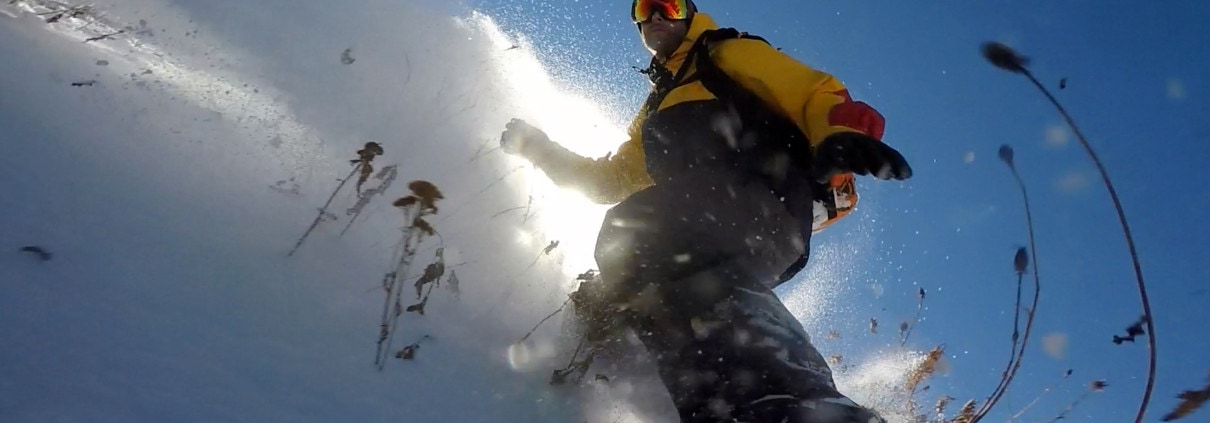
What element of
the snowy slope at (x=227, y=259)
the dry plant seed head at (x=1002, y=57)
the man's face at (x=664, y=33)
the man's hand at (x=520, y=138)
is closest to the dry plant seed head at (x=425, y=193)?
the snowy slope at (x=227, y=259)

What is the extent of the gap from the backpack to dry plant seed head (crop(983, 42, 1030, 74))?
0.49 metres

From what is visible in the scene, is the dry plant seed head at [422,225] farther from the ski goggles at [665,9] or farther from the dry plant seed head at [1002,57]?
the dry plant seed head at [1002,57]

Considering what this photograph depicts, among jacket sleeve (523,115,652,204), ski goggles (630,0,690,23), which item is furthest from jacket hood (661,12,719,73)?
jacket sleeve (523,115,652,204)

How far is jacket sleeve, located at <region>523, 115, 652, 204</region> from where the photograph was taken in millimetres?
2773

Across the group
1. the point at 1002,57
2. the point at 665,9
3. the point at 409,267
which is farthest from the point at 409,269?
the point at 1002,57

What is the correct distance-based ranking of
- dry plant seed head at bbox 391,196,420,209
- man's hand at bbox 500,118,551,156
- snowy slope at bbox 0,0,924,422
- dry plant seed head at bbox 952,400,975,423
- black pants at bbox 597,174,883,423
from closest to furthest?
snowy slope at bbox 0,0,924,422 → black pants at bbox 597,174,883,423 → dry plant seed head at bbox 391,196,420,209 → dry plant seed head at bbox 952,400,975,423 → man's hand at bbox 500,118,551,156

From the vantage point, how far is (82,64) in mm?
2424

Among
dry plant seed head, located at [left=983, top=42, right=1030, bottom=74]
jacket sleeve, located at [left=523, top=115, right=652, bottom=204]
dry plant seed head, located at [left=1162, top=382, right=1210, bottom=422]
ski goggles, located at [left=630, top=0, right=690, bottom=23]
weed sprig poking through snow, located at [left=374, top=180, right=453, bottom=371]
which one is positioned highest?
ski goggles, located at [left=630, top=0, right=690, bottom=23]

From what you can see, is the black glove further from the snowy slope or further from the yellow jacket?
the snowy slope

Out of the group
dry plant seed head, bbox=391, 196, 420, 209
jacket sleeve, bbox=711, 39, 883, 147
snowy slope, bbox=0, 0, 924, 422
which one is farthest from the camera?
dry plant seed head, bbox=391, 196, 420, 209

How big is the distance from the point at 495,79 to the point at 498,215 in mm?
3900

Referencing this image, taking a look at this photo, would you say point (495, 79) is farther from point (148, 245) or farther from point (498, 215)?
point (148, 245)

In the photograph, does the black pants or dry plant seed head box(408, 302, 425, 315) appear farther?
dry plant seed head box(408, 302, 425, 315)

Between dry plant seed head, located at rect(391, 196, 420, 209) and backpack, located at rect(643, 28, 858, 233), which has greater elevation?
backpack, located at rect(643, 28, 858, 233)
